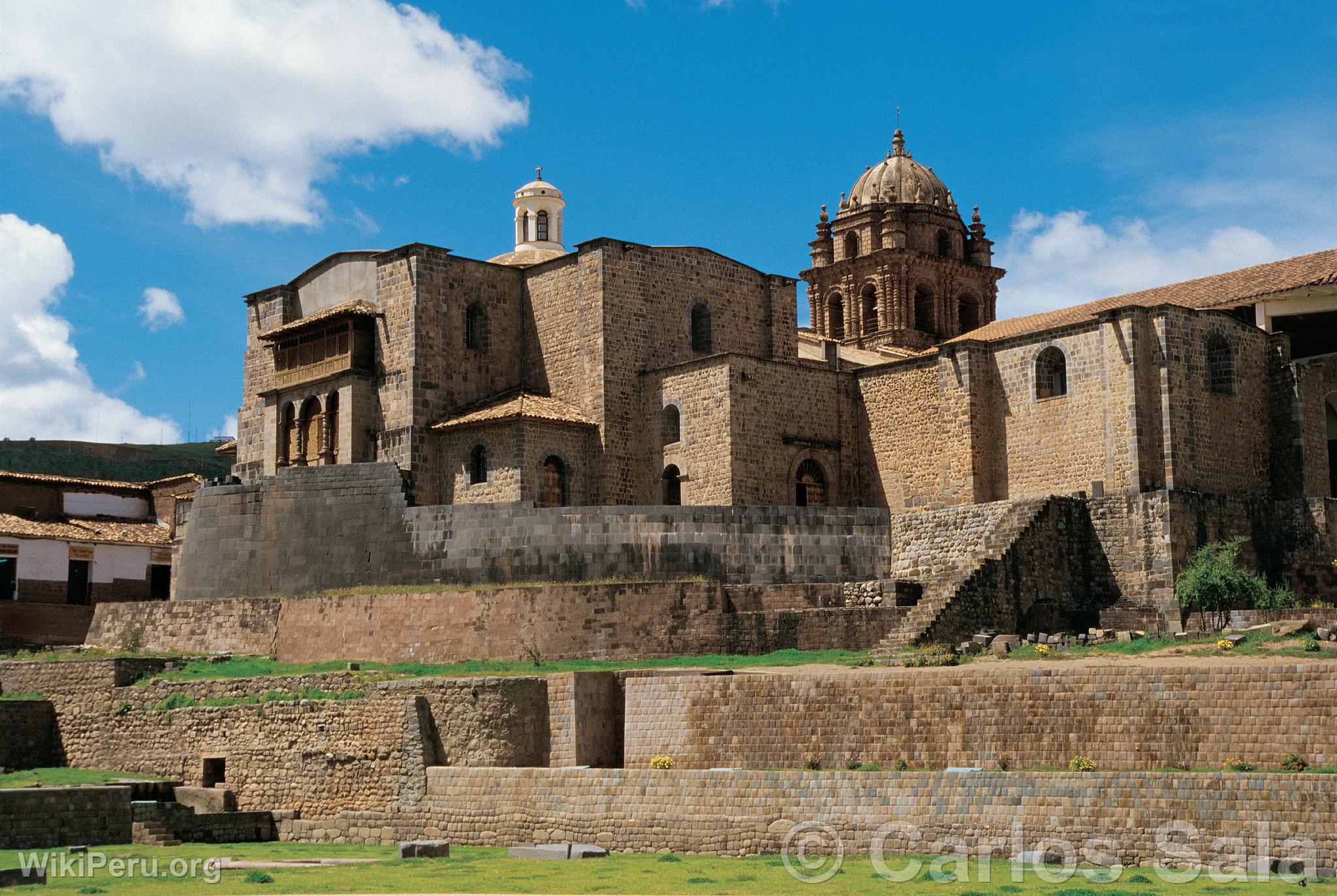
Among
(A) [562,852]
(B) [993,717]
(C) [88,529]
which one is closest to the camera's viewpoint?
(A) [562,852]

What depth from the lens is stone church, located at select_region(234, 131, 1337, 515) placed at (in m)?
30.1

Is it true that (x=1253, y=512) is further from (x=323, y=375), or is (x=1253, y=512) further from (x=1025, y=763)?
(x=323, y=375)

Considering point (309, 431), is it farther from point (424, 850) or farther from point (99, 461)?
point (99, 461)

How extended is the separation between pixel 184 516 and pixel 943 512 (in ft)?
64.9

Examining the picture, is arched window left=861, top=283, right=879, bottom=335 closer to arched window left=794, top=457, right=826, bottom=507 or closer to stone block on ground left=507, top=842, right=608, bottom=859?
arched window left=794, top=457, right=826, bottom=507

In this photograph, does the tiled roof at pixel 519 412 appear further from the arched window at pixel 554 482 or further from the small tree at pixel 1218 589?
the small tree at pixel 1218 589

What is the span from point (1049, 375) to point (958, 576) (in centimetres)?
640

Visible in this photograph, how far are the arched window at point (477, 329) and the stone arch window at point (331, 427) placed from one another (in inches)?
128

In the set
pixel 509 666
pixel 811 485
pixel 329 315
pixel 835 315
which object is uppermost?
pixel 835 315

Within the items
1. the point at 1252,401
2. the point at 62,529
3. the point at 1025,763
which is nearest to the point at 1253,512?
the point at 1252,401

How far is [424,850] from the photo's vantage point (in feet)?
61.9

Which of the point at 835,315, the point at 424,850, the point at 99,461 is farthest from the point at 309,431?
the point at 99,461

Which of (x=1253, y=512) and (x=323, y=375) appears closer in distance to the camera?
(x=1253, y=512)

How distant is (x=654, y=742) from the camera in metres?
22.3
